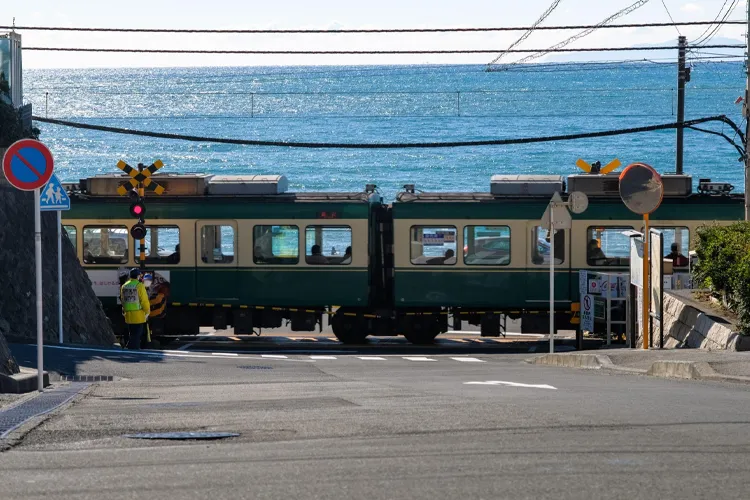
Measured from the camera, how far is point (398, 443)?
8844 millimetres

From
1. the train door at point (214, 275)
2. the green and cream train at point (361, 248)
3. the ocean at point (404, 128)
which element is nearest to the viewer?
the green and cream train at point (361, 248)

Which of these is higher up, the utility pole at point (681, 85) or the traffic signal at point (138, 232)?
the utility pole at point (681, 85)

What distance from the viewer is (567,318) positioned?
26000 mm

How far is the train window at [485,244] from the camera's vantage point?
2577 centimetres

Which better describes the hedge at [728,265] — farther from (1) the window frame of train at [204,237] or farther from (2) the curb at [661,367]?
(1) the window frame of train at [204,237]

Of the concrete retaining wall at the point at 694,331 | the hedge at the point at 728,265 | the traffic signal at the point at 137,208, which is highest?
the traffic signal at the point at 137,208

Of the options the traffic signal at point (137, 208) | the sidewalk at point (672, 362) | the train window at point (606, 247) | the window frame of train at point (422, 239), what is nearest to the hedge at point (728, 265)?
the sidewalk at point (672, 362)

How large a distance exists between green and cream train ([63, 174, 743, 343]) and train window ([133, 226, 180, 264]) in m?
0.03

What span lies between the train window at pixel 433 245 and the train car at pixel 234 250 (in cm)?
90

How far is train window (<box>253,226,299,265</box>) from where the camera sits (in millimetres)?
26109

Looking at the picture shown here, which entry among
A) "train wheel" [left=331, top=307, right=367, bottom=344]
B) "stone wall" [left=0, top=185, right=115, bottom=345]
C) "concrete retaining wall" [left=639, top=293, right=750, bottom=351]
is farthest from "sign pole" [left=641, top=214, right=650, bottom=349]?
"stone wall" [left=0, top=185, right=115, bottom=345]

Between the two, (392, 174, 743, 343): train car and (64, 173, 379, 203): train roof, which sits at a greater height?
(64, 173, 379, 203): train roof

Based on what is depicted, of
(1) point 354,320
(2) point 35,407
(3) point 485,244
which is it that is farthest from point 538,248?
(2) point 35,407

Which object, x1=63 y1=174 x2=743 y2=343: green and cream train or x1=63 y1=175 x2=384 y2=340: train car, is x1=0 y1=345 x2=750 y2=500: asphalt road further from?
x1=63 y1=175 x2=384 y2=340: train car
